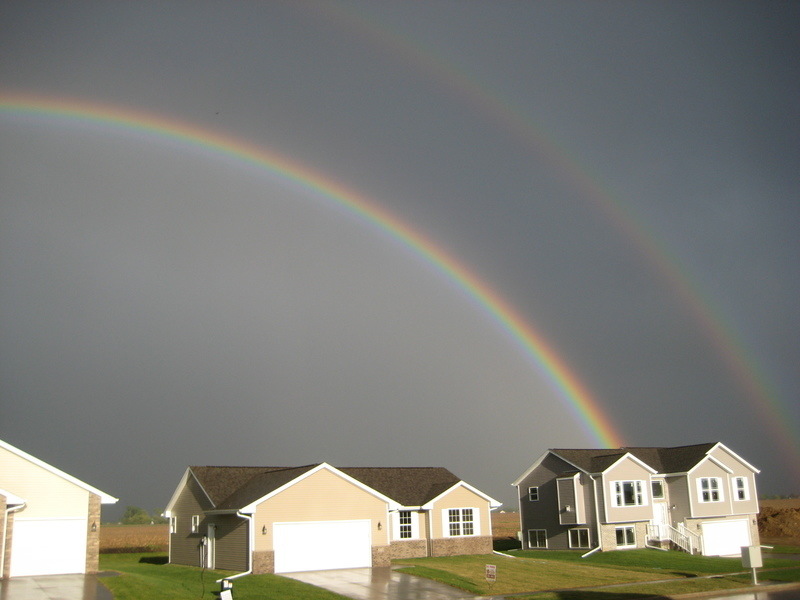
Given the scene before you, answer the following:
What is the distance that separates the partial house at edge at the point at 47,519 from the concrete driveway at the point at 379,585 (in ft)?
30.2

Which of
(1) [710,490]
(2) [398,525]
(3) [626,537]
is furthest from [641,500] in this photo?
(2) [398,525]

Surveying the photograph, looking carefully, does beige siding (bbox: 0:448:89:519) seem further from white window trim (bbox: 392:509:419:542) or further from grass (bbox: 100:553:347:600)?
white window trim (bbox: 392:509:419:542)

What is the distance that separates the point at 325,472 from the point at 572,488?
2063cm

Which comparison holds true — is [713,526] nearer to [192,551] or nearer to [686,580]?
[686,580]

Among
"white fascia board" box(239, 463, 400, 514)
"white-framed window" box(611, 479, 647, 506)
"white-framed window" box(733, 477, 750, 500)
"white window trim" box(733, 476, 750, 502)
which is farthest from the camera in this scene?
"white-framed window" box(733, 477, 750, 500)

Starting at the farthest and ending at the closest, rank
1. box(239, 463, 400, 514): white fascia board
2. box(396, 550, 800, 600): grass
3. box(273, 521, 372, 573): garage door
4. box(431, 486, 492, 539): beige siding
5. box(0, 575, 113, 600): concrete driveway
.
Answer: box(431, 486, 492, 539): beige siding → box(273, 521, 372, 573): garage door → box(239, 463, 400, 514): white fascia board → box(396, 550, 800, 600): grass → box(0, 575, 113, 600): concrete driveway

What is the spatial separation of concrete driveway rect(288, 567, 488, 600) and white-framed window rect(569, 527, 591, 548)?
18.5m

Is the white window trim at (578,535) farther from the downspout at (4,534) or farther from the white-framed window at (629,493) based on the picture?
the downspout at (4,534)

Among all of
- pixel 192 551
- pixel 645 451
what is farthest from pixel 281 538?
pixel 645 451

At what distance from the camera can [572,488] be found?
52.7 meters

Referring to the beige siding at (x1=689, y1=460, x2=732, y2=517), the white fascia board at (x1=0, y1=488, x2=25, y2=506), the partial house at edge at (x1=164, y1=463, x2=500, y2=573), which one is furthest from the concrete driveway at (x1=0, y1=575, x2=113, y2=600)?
the beige siding at (x1=689, y1=460, x2=732, y2=517)

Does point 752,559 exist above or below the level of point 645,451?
below

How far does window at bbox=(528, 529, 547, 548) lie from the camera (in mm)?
55281

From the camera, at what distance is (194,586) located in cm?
3102
